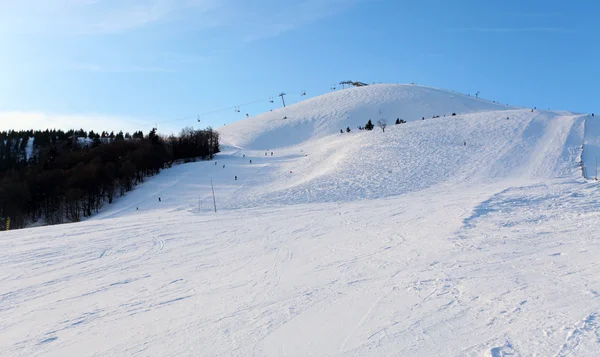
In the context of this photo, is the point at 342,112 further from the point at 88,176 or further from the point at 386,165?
the point at 88,176

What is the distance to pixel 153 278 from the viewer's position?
10.1m

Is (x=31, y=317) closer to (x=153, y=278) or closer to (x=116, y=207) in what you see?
(x=153, y=278)

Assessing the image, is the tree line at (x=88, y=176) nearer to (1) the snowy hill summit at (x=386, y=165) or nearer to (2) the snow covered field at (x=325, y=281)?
(1) the snowy hill summit at (x=386, y=165)

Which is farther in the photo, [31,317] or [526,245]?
[526,245]

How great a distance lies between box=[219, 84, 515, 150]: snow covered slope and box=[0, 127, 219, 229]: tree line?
11.7 metres

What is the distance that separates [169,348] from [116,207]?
1287 inches

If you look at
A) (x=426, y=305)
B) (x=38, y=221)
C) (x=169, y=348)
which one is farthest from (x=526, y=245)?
(x=38, y=221)

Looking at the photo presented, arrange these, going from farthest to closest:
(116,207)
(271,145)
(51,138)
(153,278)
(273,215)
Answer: (51,138), (271,145), (116,207), (273,215), (153,278)

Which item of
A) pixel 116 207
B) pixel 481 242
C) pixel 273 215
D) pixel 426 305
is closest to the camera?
pixel 426 305

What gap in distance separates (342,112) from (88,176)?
148 feet

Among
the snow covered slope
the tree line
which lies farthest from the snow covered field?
the snow covered slope

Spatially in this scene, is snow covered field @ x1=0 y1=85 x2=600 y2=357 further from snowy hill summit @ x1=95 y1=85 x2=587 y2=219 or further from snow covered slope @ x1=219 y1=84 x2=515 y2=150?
snow covered slope @ x1=219 y1=84 x2=515 y2=150

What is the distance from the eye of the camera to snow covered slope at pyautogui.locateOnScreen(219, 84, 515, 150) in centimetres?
6694

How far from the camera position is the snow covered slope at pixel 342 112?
66.9m
